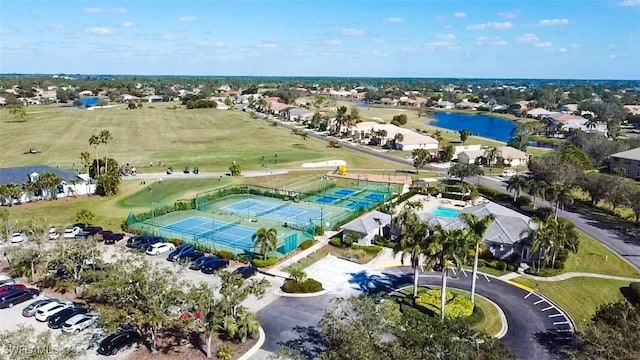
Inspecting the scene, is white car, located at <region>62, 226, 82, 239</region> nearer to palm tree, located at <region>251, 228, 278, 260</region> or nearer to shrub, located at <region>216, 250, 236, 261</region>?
shrub, located at <region>216, 250, 236, 261</region>

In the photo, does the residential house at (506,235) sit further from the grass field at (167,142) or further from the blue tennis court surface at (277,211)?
the grass field at (167,142)

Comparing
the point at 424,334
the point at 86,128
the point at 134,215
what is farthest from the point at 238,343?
the point at 86,128

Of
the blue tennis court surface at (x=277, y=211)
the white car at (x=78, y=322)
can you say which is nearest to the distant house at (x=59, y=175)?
the blue tennis court surface at (x=277, y=211)

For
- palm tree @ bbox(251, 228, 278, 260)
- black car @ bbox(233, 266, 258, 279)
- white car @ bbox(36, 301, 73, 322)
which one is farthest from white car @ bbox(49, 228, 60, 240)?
palm tree @ bbox(251, 228, 278, 260)

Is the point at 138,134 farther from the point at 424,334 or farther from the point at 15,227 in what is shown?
the point at 424,334

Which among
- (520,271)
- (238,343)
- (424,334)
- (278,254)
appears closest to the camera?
(424,334)

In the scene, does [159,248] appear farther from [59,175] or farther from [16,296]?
[59,175]

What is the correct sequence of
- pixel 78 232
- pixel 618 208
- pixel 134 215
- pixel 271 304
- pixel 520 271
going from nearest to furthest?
pixel 271 304, pixel 520 271, pixel 78 232, pixel 134 215, pixel 618 208
